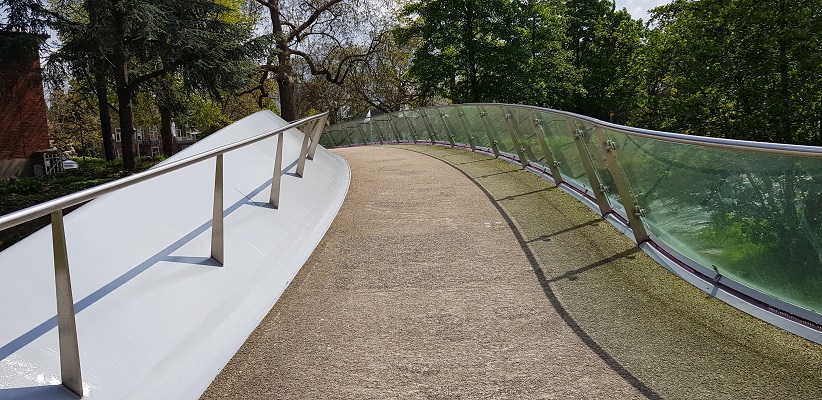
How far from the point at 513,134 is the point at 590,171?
4.34 m

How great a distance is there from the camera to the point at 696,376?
10.6 ft

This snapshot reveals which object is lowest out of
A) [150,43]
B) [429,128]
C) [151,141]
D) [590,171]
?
[151,141]

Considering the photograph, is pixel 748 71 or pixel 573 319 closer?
pixel 573 319

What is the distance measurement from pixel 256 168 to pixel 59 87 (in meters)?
15.7

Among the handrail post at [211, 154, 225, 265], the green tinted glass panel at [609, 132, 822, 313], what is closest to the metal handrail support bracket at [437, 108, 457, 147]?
the green tinted glass panel at [609, 132, 822, 313]

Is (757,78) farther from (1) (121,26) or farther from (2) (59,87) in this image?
(2) (59,87)

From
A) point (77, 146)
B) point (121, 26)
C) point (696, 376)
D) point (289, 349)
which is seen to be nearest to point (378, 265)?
point (289, 349)

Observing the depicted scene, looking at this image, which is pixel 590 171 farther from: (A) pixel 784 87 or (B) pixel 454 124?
(A) pixel 784 87

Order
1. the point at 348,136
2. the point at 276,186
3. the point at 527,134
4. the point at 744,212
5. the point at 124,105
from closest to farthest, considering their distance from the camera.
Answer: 1. the point at 744,212
2. the point at 276,186
3. the point at 527,134
4. the point at 124,105
5. the point at 348,136

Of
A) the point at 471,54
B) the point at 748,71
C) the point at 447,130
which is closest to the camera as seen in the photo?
the point at 447,130

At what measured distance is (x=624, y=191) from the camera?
5.94 metres

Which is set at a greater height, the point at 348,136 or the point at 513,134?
the point at 513,134

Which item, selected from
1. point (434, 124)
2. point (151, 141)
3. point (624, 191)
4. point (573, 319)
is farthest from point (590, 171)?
Answer: point (151, 141)

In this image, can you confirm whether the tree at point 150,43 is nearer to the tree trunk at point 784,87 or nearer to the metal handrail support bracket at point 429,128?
the metal handrail support bracket at point 429,128
